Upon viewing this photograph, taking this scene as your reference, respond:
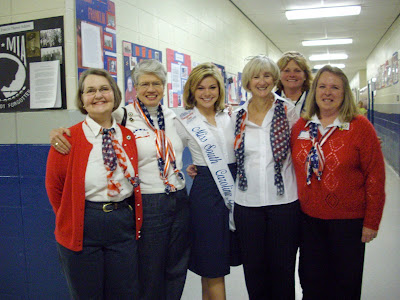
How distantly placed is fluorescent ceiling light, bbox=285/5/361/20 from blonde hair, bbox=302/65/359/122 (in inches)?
191

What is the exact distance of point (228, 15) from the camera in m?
5.53

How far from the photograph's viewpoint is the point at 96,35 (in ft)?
8.04

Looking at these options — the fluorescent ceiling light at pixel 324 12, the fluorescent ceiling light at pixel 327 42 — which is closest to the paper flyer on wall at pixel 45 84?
the fluorescent ceiling light at pixel 324 12

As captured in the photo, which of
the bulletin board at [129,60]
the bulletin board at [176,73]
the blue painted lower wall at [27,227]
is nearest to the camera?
the blue painted lower wall at [27,227]

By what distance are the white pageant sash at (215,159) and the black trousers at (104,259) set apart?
0.52 meters

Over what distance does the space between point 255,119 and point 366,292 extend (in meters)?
1.66

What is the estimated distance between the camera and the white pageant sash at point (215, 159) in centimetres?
203

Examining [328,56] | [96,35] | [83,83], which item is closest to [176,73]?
[96,35]

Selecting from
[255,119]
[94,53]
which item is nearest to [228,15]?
[94,53]

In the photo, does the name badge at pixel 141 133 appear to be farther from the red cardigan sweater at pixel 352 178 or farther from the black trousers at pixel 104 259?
the red cardigan sweater at pixel 352 178

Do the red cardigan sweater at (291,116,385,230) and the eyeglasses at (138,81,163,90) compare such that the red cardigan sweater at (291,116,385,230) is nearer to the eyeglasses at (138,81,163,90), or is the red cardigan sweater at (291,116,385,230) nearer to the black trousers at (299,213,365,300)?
the black trousers at (299,213,365,300)

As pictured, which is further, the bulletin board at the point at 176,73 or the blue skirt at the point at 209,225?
the bulletin board at the point at 176,73

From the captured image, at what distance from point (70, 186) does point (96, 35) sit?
1.24m

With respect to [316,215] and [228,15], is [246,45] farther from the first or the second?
[316,215]
